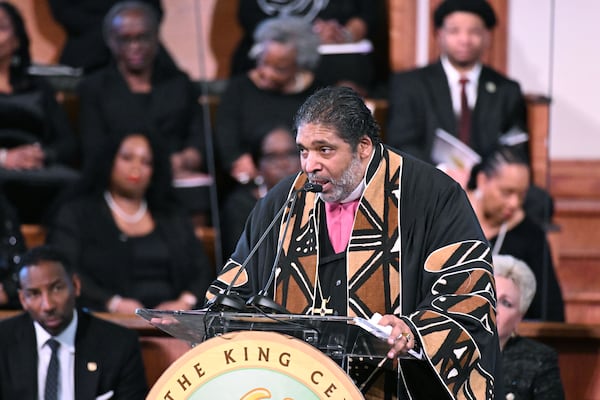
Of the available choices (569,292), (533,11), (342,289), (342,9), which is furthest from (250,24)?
(342,289)

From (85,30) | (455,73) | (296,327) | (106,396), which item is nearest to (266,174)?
(455,73)

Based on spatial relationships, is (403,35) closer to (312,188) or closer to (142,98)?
(142,98)

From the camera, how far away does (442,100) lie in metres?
6.30

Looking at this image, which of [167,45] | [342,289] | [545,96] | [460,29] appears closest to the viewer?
[342,289]

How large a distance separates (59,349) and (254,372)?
182 cm

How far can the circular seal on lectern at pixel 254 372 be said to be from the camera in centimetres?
302

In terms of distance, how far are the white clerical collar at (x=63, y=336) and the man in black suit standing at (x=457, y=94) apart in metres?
1.99

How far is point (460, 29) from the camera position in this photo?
6.28 metres

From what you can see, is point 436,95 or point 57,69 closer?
point 436,95

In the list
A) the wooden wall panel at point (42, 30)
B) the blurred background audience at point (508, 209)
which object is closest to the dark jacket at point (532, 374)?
the blurred background audience at point (508, 209)

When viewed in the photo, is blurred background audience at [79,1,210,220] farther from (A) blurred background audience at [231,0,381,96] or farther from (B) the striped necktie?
(B) the striped necktie

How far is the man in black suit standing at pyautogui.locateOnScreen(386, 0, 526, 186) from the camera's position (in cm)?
624

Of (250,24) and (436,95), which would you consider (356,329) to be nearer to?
(436,95)

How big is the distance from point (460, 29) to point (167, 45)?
2120mm
